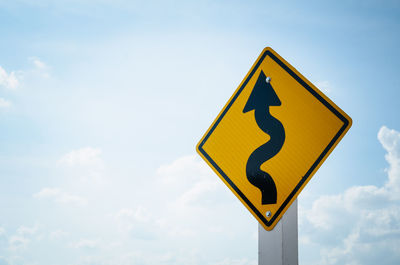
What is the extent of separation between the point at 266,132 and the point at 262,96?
284 millimetres

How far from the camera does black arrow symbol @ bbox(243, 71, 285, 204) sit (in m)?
2.05

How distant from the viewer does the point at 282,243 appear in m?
1.91

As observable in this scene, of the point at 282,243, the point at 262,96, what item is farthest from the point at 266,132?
the point at 282,243

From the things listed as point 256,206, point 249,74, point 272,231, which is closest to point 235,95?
point 249,74

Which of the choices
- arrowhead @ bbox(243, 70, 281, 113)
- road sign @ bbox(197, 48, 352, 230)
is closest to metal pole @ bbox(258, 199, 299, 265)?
road sign @ bbox(197, 48, 352, 230)

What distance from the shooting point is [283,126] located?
6.93 feet

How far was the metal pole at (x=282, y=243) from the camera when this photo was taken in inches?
74.9

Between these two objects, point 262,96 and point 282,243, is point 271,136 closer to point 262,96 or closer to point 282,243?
point 262,96

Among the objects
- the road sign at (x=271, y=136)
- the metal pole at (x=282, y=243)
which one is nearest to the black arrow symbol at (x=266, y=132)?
the road sign at (x=271, y=136)

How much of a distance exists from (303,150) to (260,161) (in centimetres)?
27

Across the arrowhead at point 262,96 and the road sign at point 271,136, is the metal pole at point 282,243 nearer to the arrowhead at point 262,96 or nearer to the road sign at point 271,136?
the road sign at point 271,136

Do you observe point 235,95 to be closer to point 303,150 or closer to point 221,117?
point 221,117

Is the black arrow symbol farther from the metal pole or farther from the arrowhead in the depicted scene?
the metal pole

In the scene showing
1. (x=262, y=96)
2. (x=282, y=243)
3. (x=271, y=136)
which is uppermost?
(x=262, y=96)
